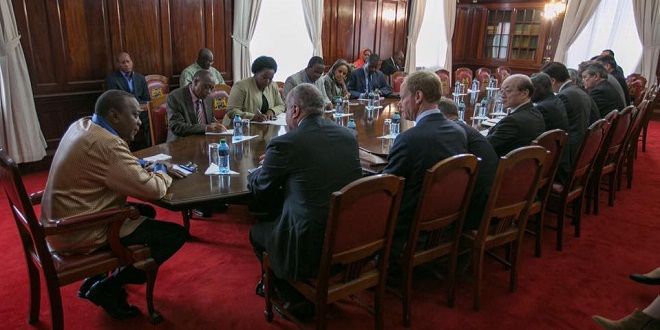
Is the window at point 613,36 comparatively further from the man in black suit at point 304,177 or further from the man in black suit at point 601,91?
the man in black suit at point 304,177

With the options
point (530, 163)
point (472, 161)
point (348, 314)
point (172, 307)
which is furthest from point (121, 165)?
point (530, 163)

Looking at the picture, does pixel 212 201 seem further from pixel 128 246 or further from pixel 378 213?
pixel 378 213

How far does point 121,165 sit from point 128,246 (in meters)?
0.42

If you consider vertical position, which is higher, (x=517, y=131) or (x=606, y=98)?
(x=606, y=98)

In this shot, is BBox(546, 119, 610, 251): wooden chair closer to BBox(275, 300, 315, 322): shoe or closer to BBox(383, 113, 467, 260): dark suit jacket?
BBox(383, 113, 467, 260): dark suit jacket

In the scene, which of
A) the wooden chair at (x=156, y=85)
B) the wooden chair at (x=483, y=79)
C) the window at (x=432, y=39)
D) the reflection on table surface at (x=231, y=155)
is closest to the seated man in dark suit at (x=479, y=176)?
the reflection on table surface at (x=231, y=155)

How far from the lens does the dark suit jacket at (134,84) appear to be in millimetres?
4801

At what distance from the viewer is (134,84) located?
497cm

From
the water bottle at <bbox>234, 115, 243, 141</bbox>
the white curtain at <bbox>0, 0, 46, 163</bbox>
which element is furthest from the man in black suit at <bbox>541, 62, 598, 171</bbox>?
the white curtain at <bbox>0, 0, 46, 163</bbox>

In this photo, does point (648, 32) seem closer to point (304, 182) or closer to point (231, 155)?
point (231, 155)

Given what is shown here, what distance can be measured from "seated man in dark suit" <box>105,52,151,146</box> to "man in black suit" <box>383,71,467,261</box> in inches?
132

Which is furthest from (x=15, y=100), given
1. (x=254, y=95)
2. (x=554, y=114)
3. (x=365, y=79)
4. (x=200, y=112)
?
(x=554, y=114)

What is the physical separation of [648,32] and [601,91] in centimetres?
485

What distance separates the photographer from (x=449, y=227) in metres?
2.43
